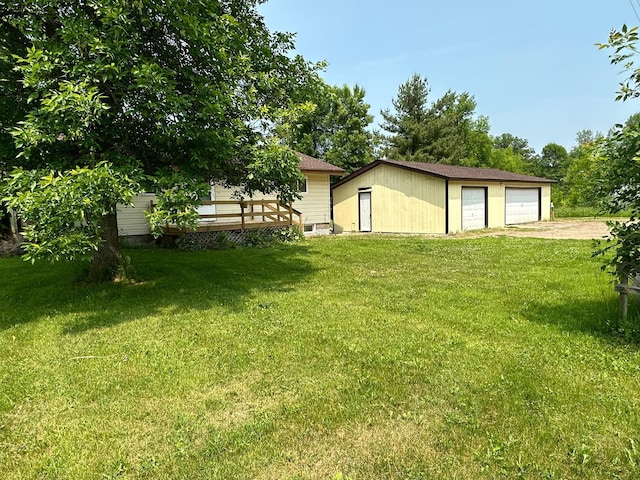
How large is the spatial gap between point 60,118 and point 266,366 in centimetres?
371

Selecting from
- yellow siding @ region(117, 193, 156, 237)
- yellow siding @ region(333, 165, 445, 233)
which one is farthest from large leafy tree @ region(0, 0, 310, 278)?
yellow siding @ region(333, 165, 445, 233)

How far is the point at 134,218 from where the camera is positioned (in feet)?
40.7

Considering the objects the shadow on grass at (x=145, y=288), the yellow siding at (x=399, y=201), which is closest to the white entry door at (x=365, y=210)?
the yellow siding at (x=399, y=201)

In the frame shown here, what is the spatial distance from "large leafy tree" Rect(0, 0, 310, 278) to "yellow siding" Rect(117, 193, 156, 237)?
5.51m

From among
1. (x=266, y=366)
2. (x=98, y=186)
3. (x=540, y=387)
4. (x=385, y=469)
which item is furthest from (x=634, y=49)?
(x=98, y=186)

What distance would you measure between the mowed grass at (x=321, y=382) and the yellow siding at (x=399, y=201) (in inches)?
373

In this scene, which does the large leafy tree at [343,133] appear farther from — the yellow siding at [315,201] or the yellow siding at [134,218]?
the yellow siding at [134,218]

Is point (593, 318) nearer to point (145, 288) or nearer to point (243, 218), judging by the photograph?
point (145, 288)

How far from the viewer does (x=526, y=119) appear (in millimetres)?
44062

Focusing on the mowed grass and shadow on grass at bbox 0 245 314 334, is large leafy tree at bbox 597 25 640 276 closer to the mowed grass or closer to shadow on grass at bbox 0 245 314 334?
the mowed grass

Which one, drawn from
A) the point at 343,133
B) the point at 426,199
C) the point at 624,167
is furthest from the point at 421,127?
the point at 624,167

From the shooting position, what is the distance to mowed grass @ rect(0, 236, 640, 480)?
2.27 meters

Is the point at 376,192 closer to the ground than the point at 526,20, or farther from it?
closer to the ground

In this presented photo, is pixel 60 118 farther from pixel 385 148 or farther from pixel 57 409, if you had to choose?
pixel 385 148
